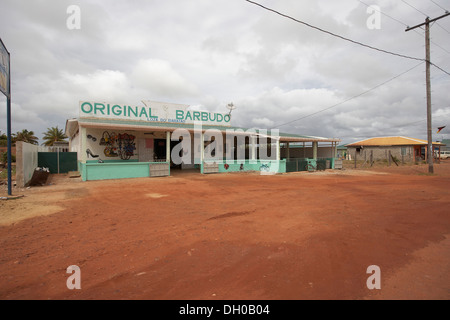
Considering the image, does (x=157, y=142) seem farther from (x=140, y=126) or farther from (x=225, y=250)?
(x=225, y=250)

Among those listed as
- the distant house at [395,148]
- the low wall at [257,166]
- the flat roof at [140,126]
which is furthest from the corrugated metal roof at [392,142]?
the low wall at [257,166]

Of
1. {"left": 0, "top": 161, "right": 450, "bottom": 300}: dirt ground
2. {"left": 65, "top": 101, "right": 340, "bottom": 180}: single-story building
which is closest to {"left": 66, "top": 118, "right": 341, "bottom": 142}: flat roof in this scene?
{"left": 65, "top": 101, "right": 340, "bottom": 180}: single-story building

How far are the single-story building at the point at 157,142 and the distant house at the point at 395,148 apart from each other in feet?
43.7

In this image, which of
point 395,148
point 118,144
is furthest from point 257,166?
point 395,148

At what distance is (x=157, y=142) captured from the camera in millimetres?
17281

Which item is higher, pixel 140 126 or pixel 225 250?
pixel 140 126

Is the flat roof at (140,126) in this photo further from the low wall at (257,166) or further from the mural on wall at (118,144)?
the low wall at (257,166)

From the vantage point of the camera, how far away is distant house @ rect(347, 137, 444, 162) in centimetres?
2962

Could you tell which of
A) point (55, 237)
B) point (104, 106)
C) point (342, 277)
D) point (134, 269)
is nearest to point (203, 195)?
point (55, 237)

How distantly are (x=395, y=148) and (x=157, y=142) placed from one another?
31.1m

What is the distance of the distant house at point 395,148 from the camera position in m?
29.6

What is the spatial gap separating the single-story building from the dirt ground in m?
6.81

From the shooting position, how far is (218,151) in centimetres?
2055
